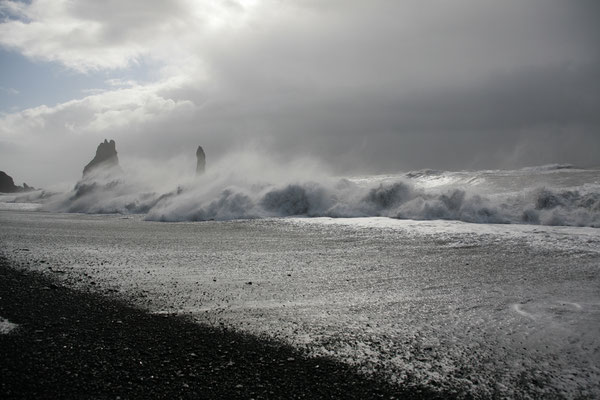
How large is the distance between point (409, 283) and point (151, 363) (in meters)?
4.65

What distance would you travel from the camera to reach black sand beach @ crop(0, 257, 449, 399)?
3221mm

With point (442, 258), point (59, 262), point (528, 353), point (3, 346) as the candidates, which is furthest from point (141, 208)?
point (528, 353)

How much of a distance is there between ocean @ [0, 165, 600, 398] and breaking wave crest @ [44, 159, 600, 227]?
134mm

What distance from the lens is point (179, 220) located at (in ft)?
76.3

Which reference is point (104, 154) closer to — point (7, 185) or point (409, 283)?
point (7, 185)

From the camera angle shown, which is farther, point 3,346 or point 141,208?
point 141,208

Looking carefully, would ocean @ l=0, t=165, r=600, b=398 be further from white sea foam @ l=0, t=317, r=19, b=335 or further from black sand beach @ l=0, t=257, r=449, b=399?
white sea foam @ l=0, t=317, r=19, b=335

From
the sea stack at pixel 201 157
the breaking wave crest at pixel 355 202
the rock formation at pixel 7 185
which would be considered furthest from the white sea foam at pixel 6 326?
the rock formation at pixel 7 185

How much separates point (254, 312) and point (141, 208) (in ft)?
92.8

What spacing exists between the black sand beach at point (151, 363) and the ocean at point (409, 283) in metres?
0.35

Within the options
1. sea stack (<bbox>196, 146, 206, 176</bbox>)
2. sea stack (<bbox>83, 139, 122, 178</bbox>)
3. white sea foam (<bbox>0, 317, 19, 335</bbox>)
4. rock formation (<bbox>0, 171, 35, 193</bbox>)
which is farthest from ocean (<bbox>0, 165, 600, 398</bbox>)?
rock formation (<bbox>0, 171, 35, 193</bbox>)

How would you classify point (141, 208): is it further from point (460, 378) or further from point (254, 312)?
point (460, 378)

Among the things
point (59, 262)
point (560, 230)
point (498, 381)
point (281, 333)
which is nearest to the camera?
point (498, 381)

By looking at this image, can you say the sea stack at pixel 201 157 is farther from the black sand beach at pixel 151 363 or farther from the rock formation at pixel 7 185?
the rock formation at pixel 7 185
